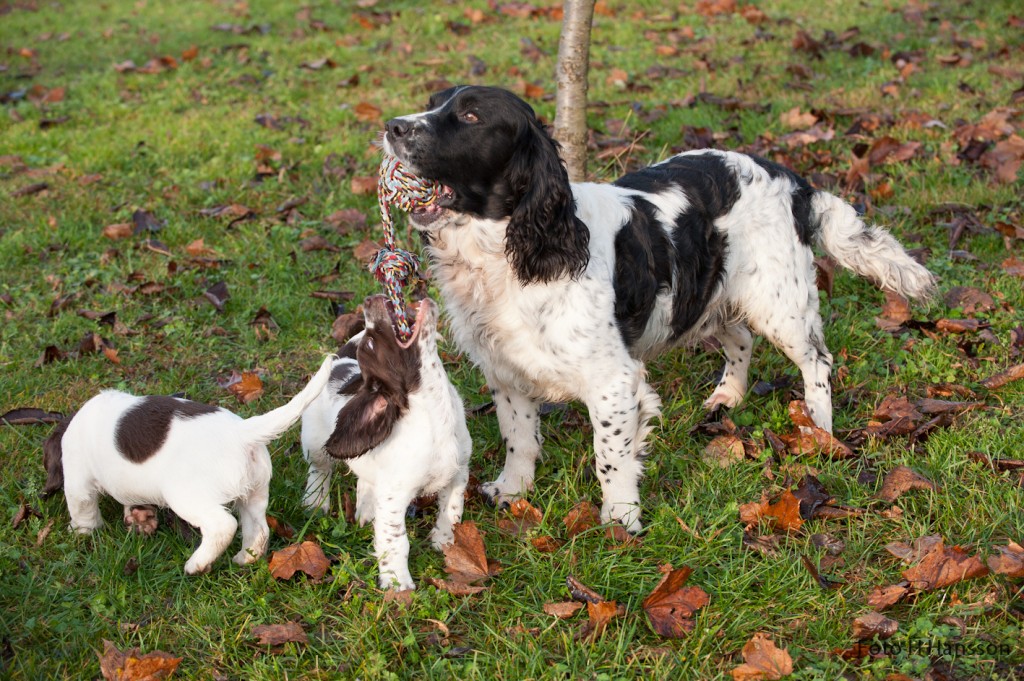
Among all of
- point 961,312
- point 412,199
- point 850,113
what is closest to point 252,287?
point 412,199

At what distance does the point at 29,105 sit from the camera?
815 cm

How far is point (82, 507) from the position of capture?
3463 mm

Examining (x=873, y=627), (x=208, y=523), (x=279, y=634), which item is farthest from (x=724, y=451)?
(x=208, y=523)

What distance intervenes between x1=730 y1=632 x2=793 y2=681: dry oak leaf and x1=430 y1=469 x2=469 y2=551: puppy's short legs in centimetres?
114

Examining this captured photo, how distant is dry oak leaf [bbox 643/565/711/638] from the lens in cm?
301

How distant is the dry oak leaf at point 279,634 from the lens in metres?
3.01

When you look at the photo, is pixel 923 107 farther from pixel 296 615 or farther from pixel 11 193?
pixel 11 193

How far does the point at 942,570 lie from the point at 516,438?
167cm

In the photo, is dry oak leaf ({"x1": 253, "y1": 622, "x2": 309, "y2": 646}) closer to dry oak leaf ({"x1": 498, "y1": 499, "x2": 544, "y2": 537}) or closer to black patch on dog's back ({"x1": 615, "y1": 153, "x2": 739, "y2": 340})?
dry oak leaf ({"x1": 498, "y1": 499, "x2": 544, "y2": 537})

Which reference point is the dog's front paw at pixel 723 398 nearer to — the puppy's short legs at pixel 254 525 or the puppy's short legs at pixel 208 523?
the puppy's short legs at pixel 254 525

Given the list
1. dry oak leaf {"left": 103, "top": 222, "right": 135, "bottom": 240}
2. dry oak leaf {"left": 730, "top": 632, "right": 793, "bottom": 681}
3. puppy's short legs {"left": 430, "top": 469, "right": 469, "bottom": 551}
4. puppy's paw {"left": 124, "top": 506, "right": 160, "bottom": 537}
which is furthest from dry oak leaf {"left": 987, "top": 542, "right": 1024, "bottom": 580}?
dry oak leaf {"left": 103, "top": 222, "right": 135, "bottom": 240}

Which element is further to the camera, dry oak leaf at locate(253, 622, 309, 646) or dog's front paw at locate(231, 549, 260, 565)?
dog's front paw at locate(231, 549, 260, 565)

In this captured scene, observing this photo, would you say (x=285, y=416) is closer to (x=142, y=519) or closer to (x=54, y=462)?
(x=142, y=519)

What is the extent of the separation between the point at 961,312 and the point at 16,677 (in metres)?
4.45
